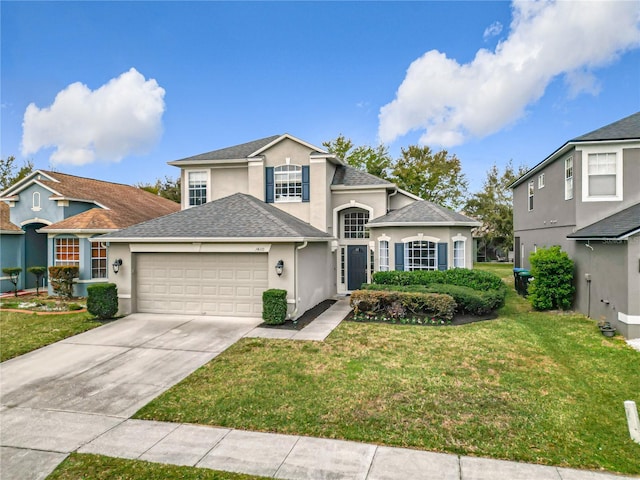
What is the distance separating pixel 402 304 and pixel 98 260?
14.0 meters

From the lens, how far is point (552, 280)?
42.8 ft

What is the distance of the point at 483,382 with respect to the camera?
7.09m

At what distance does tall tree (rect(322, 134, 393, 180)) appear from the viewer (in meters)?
33.9

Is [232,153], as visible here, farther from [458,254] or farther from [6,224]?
[6,224]

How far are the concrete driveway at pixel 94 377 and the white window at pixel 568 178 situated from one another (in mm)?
11631

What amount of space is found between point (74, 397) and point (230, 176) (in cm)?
1181

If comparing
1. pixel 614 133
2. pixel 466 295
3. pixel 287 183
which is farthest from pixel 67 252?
pixel 614 133

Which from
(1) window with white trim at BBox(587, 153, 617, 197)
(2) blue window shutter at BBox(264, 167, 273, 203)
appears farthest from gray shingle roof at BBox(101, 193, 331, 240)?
(1) window with white trim at BBox(587, 153, 617, 197)

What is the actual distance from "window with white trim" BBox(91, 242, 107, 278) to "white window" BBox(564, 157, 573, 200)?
19325mm

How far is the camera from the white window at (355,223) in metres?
17.6

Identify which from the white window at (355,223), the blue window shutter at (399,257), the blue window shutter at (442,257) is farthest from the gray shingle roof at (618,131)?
the white window at (355,223)

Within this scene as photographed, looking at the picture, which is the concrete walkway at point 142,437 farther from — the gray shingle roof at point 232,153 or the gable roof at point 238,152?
the gray shingle roof at point 232,153

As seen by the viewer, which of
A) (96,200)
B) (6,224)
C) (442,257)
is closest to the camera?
(442,257)

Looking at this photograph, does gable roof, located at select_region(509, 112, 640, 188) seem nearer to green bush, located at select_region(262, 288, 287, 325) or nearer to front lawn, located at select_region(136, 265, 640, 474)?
front lawn, located at select_region(136, 265, 640, 474)
